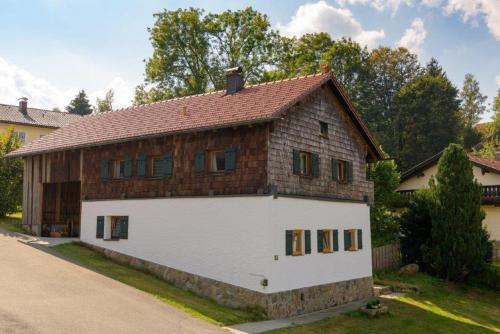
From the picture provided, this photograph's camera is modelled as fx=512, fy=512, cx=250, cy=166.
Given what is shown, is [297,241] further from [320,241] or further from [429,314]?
[429,314]

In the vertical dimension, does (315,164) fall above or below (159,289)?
above

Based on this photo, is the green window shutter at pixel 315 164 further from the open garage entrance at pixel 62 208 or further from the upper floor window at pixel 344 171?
the open garage entrance at pixel 62 208

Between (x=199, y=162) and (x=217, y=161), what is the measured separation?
2.42 feet

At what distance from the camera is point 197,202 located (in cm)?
2073

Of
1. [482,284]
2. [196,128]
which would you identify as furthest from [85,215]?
[482,284]

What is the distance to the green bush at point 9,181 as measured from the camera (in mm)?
31828

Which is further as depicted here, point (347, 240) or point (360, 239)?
point (360, 239)

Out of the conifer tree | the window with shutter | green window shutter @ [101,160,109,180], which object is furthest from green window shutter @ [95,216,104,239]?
the conifer tree

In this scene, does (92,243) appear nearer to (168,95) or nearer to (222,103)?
(222,103)

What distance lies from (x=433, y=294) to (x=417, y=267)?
3.38 meters

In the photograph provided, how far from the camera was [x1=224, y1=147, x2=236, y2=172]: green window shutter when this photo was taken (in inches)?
786

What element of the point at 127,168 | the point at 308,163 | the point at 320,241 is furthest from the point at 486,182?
the point at 127,168

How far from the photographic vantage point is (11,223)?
1224 inches

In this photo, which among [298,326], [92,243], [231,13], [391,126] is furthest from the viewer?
[391,126]
